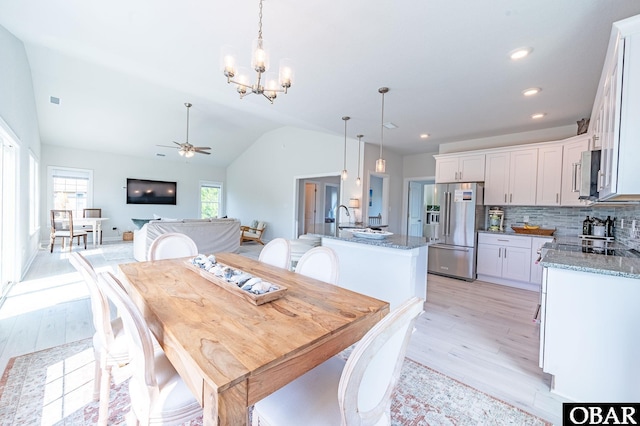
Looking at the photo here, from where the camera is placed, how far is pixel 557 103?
3.25 m

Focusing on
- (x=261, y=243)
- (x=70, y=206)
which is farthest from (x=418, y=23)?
(x=70, y=206)

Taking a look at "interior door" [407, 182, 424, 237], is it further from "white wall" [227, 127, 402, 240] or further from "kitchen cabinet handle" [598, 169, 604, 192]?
"kitchen cabinet handle" [598, 169, 604, 192]

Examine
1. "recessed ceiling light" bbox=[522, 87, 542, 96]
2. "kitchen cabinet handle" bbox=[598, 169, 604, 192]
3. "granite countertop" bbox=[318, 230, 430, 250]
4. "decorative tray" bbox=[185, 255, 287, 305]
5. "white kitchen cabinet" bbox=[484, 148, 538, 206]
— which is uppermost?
"recessed ceiling light" bbox=[522, 87, 542, 96]

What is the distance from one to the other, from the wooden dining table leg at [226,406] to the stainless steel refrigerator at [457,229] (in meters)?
4.46

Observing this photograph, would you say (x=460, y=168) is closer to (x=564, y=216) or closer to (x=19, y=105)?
(x=564, y=216)

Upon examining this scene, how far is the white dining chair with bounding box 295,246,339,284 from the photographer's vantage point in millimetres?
1771

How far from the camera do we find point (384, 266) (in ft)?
8.86

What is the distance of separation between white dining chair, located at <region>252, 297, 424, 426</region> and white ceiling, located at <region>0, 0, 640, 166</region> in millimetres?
2091

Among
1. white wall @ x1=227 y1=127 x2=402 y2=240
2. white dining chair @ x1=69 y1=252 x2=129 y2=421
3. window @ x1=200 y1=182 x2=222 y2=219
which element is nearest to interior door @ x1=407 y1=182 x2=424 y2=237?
white wall @ x1=227 y1=127 x2=402 y2=240

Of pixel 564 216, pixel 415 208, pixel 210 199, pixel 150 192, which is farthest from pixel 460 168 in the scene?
pixel 150 192

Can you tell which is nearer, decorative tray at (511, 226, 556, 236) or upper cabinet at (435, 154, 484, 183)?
decorative tray at (511, 226, 556, 236)

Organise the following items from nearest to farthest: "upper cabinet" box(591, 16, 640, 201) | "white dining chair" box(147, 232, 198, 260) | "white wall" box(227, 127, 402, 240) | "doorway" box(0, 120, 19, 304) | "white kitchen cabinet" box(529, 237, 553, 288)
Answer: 1. "upper cabinet" box(591, 16, 640, 201)
2. "white dining chair" box(147, 232, 198, 260)
3. "doorway" box(0, 120, 19, 304)
4. "white kitchen cabinet" box(529, 237, 553, 288)
5. "white wall" box(227, 127, 402, 240)

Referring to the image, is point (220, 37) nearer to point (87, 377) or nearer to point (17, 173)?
point (87, 377)

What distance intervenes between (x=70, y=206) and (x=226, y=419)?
904cm
